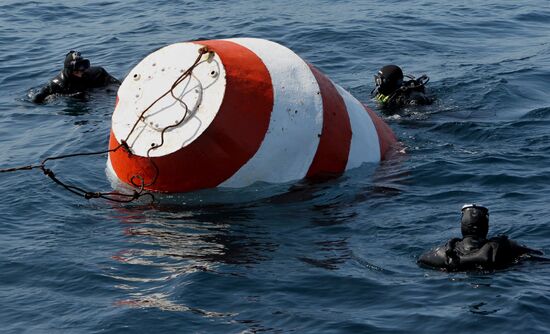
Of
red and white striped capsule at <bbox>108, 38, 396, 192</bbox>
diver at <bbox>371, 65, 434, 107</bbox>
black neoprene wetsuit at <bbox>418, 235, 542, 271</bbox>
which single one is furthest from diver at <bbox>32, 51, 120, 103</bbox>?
black neoprene wetsuit at <bbox>418, 235, 542, 271</bbox>

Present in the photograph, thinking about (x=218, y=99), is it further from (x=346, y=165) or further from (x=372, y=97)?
(x=372, y=97)

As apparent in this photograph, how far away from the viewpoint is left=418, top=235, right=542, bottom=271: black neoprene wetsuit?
9414mm

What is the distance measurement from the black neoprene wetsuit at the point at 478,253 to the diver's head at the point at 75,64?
30.5 feet

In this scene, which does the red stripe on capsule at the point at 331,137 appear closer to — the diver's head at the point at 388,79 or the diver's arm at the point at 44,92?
the diver's head at the point at 388,79

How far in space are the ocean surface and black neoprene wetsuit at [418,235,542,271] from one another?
92 mm

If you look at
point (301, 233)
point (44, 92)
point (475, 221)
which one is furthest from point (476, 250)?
point (44, 92)

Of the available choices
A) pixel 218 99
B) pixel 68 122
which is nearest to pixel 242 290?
pixel 218 99

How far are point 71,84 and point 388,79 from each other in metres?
5.26

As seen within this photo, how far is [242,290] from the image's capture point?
935cm

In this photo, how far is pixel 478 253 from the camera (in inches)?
371

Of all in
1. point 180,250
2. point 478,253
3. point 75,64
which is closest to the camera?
point 478,253

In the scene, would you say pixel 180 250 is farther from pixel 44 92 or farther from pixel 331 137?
pixel 44 92

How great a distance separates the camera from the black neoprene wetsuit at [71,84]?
1755 cm

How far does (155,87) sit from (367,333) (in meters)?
4.00
